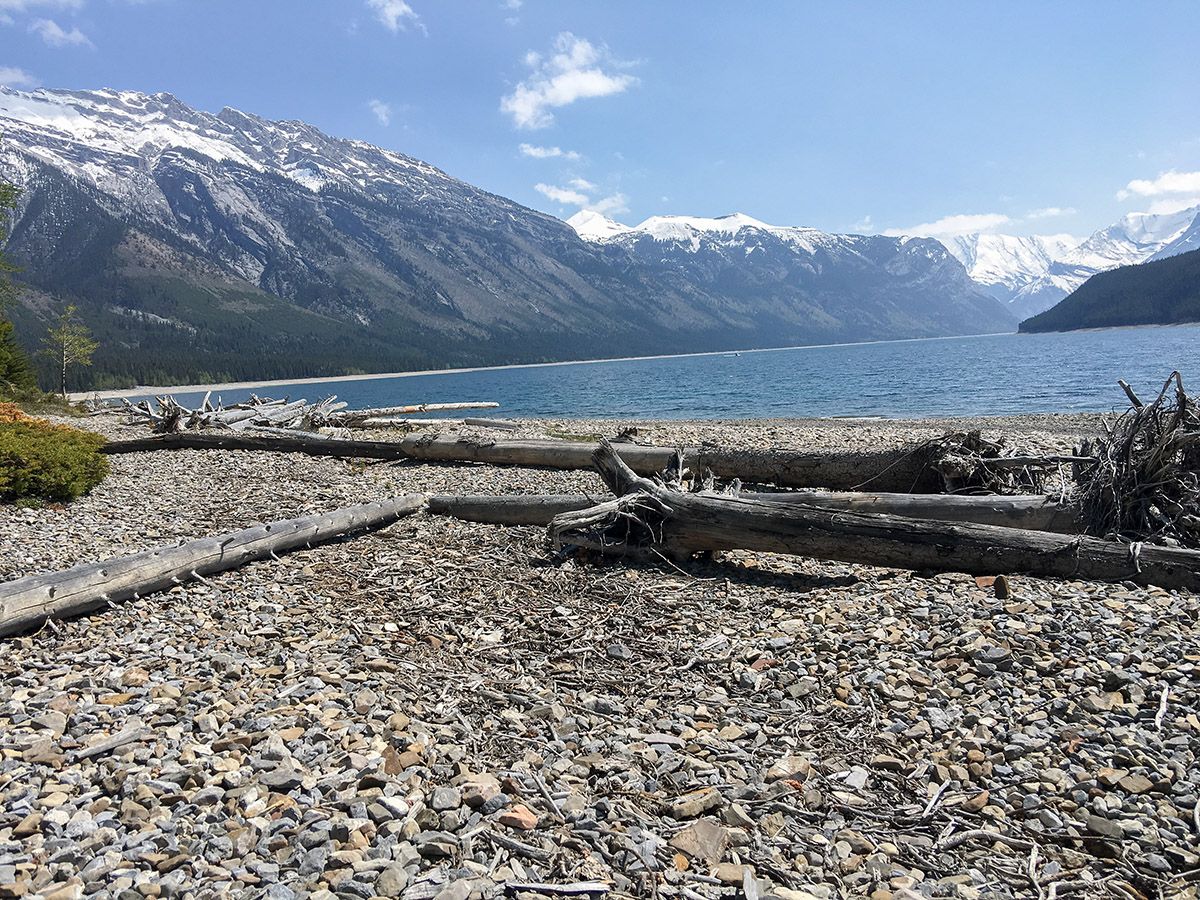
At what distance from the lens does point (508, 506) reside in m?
12.0

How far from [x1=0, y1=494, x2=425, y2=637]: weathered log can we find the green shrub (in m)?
7.02

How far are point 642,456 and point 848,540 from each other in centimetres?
873

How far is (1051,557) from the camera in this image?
25.7 feet

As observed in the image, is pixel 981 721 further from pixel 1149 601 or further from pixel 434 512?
pixel 434 512

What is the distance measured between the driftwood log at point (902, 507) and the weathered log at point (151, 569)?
237 cm

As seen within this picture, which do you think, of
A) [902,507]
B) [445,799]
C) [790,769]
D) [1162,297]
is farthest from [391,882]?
[1162,297]

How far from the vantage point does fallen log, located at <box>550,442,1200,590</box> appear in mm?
7613

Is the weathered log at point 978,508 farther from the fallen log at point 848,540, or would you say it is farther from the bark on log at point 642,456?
the bark on log at point 642,456

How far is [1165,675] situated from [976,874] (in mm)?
3018

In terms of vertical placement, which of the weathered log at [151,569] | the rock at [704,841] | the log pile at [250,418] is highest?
the log pile at [250,418]

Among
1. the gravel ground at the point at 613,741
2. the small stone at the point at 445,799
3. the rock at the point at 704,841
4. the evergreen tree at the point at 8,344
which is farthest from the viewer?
the evergreen tree at the point at 8,344

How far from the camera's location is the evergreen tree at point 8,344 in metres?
37.0

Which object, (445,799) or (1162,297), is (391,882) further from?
(1162,297)

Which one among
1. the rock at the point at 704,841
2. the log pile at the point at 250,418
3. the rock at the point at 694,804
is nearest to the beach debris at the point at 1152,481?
the rock at the point at 694,804
